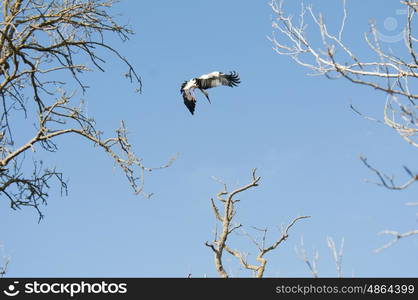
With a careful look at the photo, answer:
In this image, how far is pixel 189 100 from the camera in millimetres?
10625

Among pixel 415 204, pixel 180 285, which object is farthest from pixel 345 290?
pixel 415 204

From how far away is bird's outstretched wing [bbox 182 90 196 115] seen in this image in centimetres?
1058

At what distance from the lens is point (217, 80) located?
10.6 metres

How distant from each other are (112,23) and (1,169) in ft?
8.70

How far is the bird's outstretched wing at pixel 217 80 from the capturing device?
10.5 meters

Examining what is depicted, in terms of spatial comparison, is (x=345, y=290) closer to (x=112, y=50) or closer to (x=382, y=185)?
(x=382, y=185)

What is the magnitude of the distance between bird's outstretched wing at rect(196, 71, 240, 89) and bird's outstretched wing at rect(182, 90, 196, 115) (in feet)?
0.84

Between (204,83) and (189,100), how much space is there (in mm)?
418

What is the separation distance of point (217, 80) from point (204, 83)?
25 cm

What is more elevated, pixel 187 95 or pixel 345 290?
pixel 187 95

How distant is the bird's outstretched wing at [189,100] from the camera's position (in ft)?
34.7

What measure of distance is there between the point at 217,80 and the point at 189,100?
0.63m

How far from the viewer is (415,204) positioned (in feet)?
11.2

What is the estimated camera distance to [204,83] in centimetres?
1063
